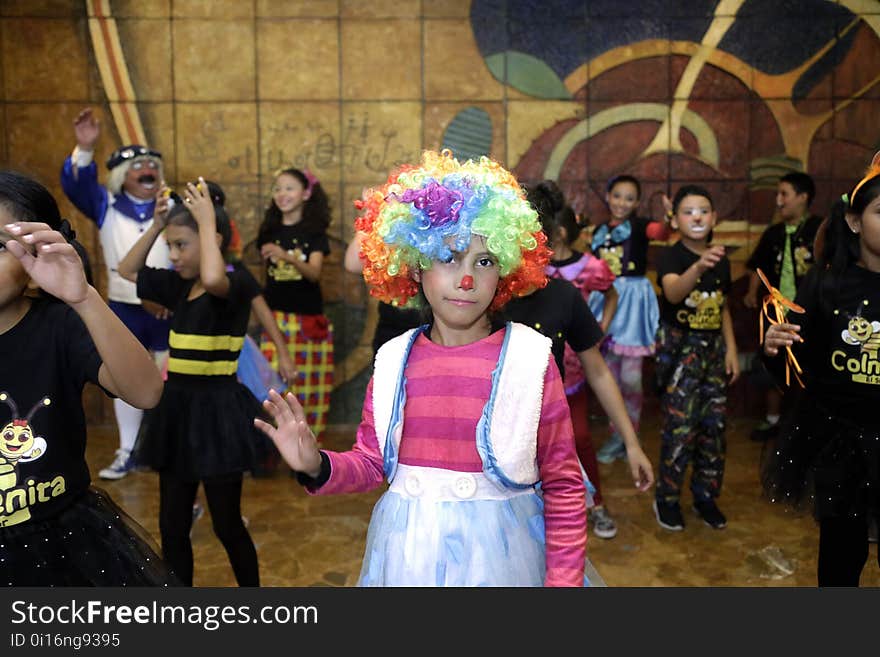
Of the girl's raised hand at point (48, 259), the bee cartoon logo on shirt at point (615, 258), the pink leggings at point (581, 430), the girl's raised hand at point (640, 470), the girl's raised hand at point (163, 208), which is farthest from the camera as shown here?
the bee cartoon logo on shirt at point (615, 258)

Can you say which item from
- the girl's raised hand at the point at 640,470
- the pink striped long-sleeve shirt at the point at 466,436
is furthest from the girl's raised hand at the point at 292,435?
the girl's raised hand at the point at 640,470

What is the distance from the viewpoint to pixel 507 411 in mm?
1841

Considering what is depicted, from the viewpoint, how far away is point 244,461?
2.82 meters

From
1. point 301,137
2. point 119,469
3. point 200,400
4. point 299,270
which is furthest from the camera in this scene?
point 301,137

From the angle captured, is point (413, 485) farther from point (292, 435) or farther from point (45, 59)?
point (45, 59)

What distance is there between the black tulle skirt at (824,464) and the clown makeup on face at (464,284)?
1.33 m

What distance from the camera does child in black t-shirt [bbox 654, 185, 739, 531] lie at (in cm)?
398

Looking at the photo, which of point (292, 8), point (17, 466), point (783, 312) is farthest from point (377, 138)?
point (17, 466)

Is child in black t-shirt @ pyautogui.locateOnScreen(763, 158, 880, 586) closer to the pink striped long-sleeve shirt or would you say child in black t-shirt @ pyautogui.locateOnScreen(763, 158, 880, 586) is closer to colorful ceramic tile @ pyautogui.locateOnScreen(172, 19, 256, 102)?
the pink striped long-sleeve shirt

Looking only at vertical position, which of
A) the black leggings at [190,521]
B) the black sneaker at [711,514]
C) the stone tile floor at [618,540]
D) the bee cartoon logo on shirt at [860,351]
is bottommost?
the stone tile floor at [618,540]

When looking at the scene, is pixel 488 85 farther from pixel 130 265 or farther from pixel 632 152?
pixel 130 265

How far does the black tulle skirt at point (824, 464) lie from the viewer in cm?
249

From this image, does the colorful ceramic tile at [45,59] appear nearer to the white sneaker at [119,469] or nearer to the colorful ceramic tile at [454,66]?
the colorful ceramic tile at [454,66]

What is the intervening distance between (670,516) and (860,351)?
1.67 metres
